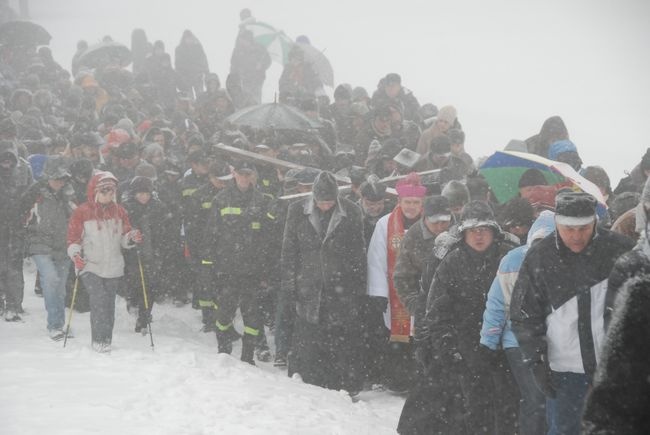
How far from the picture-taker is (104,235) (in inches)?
342

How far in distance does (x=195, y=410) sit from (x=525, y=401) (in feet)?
8.51

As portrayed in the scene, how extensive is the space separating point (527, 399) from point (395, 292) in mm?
2721

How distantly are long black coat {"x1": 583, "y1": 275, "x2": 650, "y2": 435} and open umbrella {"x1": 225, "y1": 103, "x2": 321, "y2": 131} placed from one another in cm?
1014

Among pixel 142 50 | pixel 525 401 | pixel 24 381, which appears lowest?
pixel 24 381

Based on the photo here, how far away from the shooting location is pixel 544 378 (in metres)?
4.84

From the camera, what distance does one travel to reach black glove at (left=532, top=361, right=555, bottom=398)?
484 cm

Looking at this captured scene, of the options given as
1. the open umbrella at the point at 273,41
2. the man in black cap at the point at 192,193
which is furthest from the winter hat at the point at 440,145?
the open umbrella at the point at 273,41

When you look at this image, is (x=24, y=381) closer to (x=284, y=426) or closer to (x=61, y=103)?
(x=284, y=426)

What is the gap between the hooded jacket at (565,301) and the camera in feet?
15.6

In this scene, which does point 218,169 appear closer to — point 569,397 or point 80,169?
point 80,169

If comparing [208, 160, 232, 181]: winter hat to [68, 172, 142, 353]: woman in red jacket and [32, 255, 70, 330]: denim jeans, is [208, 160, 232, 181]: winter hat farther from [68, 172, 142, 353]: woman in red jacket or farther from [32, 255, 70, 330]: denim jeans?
[32, 255, 70, 330]: denim jeans

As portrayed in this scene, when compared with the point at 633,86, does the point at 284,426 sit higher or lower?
lower

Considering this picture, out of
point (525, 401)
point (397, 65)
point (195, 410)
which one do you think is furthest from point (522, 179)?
point (397, 65)

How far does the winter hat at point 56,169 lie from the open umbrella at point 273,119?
3004 mm
